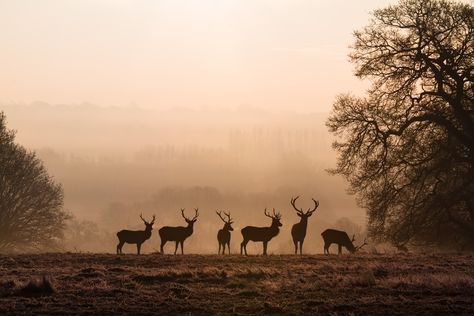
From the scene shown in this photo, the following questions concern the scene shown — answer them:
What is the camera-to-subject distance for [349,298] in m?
16.8

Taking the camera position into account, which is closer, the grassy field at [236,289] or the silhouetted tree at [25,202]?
the grassy field at [236,289]

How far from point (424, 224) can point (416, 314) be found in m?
15.7

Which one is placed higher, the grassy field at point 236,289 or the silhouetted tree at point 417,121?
the silhouetted tree at point 417,121

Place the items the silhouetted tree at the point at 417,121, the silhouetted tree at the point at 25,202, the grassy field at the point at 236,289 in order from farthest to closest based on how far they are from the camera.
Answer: the silhouetted tree at the point at 25,202, the silhouetted tree at the point at 417,121, the grassy field at the point at 236,289

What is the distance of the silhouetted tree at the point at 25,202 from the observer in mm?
47844

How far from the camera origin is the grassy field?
15.6 m

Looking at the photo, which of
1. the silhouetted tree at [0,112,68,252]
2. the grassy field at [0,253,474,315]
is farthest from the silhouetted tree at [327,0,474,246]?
the silhouetted tree at [0,112,68,252]

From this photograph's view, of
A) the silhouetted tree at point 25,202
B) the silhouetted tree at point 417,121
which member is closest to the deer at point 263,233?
the silhouetted tree at point 417,121

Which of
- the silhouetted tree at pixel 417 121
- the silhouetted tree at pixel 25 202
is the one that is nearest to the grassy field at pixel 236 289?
the silhouetted tree at pixel 417 121

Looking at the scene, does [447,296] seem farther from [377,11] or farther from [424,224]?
[377,11]

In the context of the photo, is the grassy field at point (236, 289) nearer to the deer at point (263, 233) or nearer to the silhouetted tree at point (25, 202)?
the deer at point (263, 233)

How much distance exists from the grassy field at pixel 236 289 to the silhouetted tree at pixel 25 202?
2461 cm

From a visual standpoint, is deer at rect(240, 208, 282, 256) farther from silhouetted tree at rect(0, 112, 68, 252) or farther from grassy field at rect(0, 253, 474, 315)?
silhouetted tree at rect(0, 112, 68, 252)

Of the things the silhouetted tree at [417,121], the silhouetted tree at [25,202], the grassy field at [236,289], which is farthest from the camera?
the silhouetted tree at [25,202]
